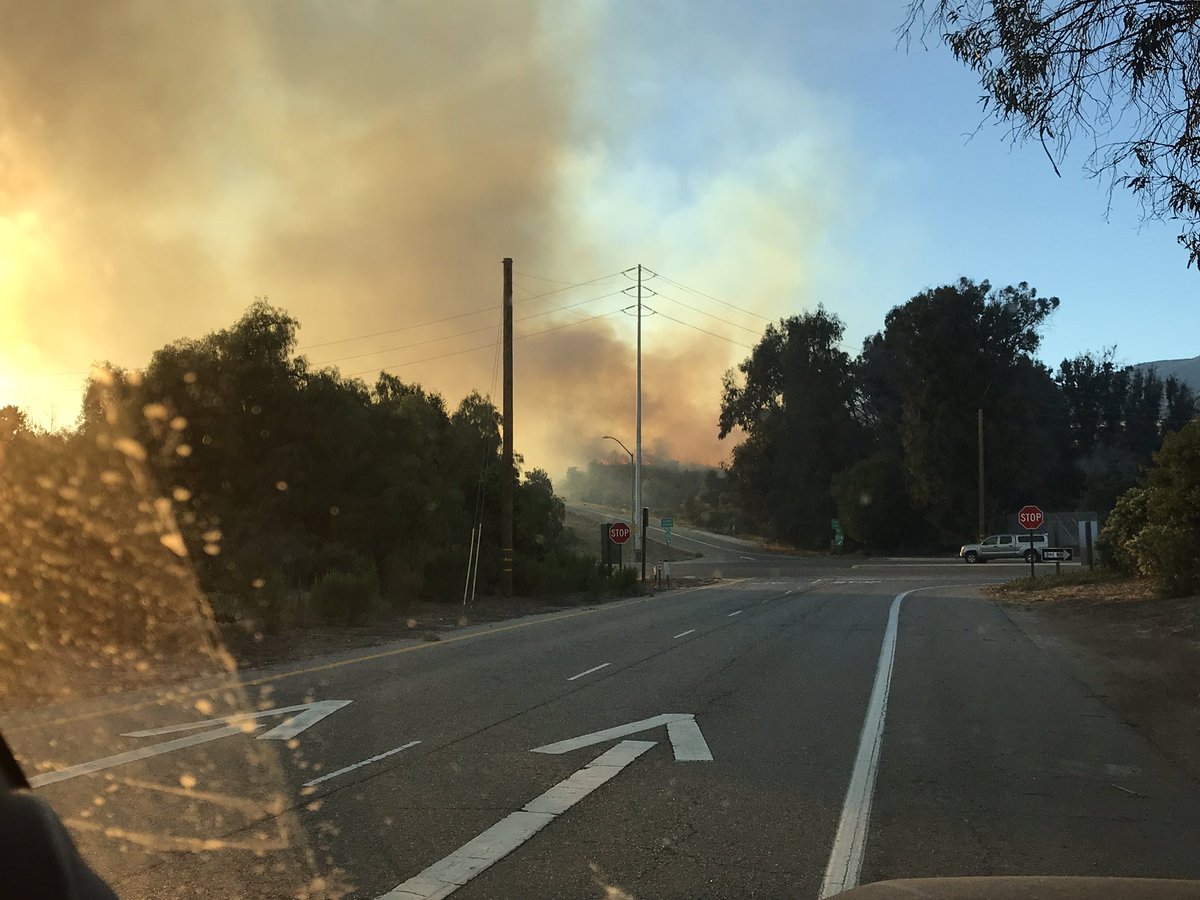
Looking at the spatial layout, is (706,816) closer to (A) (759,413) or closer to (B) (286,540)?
(B) (286,540)

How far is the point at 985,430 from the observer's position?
7500 cm

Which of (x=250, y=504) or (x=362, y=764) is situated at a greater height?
(x=250, y=504)

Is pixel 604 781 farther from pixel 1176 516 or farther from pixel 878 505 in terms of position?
pixel 878 505

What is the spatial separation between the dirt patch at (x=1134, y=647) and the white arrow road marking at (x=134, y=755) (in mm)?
8356

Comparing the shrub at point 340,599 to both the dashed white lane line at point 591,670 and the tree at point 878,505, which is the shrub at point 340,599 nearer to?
the dashed white lane line at point 591,670

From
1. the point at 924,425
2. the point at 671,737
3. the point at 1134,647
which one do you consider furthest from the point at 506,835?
the point at 924,425

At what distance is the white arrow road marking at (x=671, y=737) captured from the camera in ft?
29.9

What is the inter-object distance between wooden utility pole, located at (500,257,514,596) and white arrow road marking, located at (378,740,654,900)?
2273 centimetres

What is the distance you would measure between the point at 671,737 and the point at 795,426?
8163cm

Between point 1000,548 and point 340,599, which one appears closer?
point 340,599

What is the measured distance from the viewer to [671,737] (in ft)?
32.4

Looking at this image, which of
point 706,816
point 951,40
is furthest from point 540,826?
point 951,40

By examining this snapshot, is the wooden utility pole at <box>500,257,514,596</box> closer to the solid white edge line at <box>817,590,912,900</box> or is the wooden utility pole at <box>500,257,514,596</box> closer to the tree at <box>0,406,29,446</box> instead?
the tree at <box>0,406,29,446</box>

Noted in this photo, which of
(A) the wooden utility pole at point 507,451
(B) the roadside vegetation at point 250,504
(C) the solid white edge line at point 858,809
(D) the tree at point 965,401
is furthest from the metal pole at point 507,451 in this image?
(D) the tree at point 965,401
